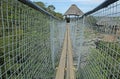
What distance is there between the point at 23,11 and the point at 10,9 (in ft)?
1.20

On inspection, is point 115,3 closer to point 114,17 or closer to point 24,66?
point 114,17

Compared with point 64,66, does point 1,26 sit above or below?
above

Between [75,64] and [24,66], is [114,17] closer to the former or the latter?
[24,66]

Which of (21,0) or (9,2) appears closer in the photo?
(9,2)

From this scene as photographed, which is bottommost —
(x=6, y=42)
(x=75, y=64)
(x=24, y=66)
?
(x=75, y=64)

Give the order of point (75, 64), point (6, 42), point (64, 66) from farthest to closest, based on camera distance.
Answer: point (75, 64)
point (64, 66)
point (6, 42)

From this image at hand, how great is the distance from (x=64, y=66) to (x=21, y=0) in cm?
298

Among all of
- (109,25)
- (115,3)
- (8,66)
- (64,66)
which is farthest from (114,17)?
(64,66)

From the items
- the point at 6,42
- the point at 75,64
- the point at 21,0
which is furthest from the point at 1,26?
the point at 75,64

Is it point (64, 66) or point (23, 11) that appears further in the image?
point (64, 66)

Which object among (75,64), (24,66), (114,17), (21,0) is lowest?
(75,64)

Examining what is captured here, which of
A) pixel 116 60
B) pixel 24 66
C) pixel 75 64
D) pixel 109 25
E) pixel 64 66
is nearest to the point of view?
pixel 116 60

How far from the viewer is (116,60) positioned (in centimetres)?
149

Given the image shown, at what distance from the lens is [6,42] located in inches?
64.6
